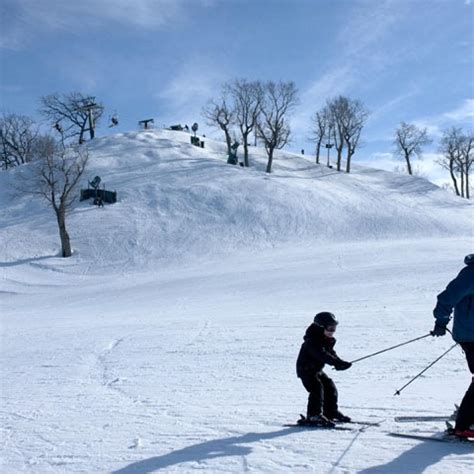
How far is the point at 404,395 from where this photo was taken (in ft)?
21.4

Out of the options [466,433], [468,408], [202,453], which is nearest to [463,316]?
[468,408]

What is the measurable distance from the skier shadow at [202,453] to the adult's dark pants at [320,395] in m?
0.43

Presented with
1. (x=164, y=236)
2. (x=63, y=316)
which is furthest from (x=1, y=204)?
(x=63, y=316)

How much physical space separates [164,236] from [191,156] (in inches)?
906

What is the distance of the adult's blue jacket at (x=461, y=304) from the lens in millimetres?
4617

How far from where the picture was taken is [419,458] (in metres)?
4.50

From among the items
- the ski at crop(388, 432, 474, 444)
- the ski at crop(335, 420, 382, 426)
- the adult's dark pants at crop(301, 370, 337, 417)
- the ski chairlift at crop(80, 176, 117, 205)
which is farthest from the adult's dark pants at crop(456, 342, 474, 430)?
the ski chairlift at crop(80, 176, 117, 205)

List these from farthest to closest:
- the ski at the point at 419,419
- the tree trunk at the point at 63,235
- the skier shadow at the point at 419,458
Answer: the tree trunk at the point at 63,235 → the ski at the point at 419,419 → the skier shadow at the point at 419,458

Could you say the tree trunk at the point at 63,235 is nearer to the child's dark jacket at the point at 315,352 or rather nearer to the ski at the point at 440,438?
the child's dark jacket at the point at 315,352

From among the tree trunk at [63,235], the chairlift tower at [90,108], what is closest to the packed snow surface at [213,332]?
the tree trunk at [63,235]

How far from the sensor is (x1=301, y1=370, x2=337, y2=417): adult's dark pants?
5.50 metres

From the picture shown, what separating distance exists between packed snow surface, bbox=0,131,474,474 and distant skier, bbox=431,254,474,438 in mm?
302

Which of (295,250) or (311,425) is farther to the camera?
(295,250)

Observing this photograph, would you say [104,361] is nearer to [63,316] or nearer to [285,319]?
[285,319]
